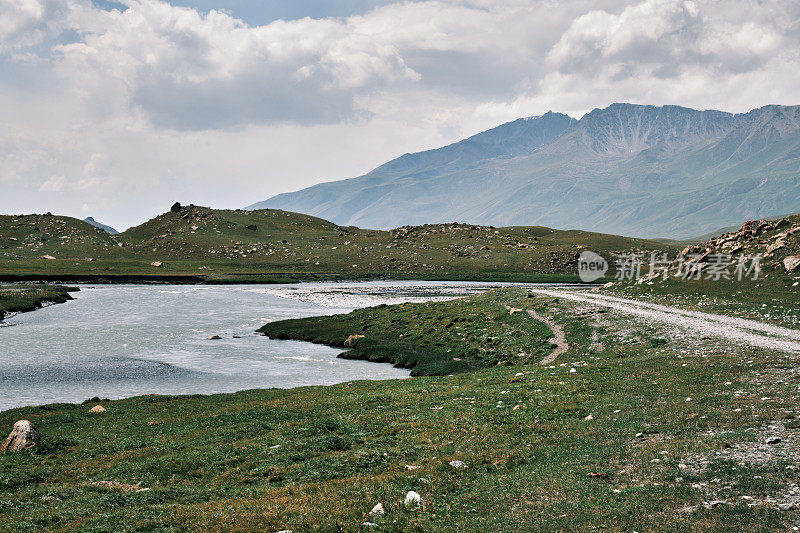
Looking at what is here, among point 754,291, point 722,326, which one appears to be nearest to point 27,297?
point 722,326

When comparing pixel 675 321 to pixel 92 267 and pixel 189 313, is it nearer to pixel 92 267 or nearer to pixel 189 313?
pixel 189 313

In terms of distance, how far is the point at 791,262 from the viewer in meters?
53.1

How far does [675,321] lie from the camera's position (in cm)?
4347

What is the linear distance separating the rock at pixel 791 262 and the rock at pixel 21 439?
201 feet

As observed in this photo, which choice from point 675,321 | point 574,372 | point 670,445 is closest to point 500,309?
point 675,321

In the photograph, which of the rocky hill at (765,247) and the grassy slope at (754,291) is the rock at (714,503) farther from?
the rocky hill at (765,247)

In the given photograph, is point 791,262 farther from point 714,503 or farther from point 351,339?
point 714,503

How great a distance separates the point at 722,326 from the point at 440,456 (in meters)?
30.3

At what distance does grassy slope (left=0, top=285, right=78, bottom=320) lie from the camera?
86012mm

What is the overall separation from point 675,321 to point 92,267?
172m

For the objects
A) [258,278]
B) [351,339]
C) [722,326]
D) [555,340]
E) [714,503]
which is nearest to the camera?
[714,503]

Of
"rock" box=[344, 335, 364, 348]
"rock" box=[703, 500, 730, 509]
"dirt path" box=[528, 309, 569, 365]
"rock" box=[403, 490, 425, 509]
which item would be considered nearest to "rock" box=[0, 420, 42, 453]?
"rock" box=[403, 490, 425, 509]

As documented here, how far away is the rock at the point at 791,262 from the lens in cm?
5275

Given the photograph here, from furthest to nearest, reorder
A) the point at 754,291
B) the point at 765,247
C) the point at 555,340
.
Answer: the point at 765,247 → the point at 754,291 → the point at 555,340
